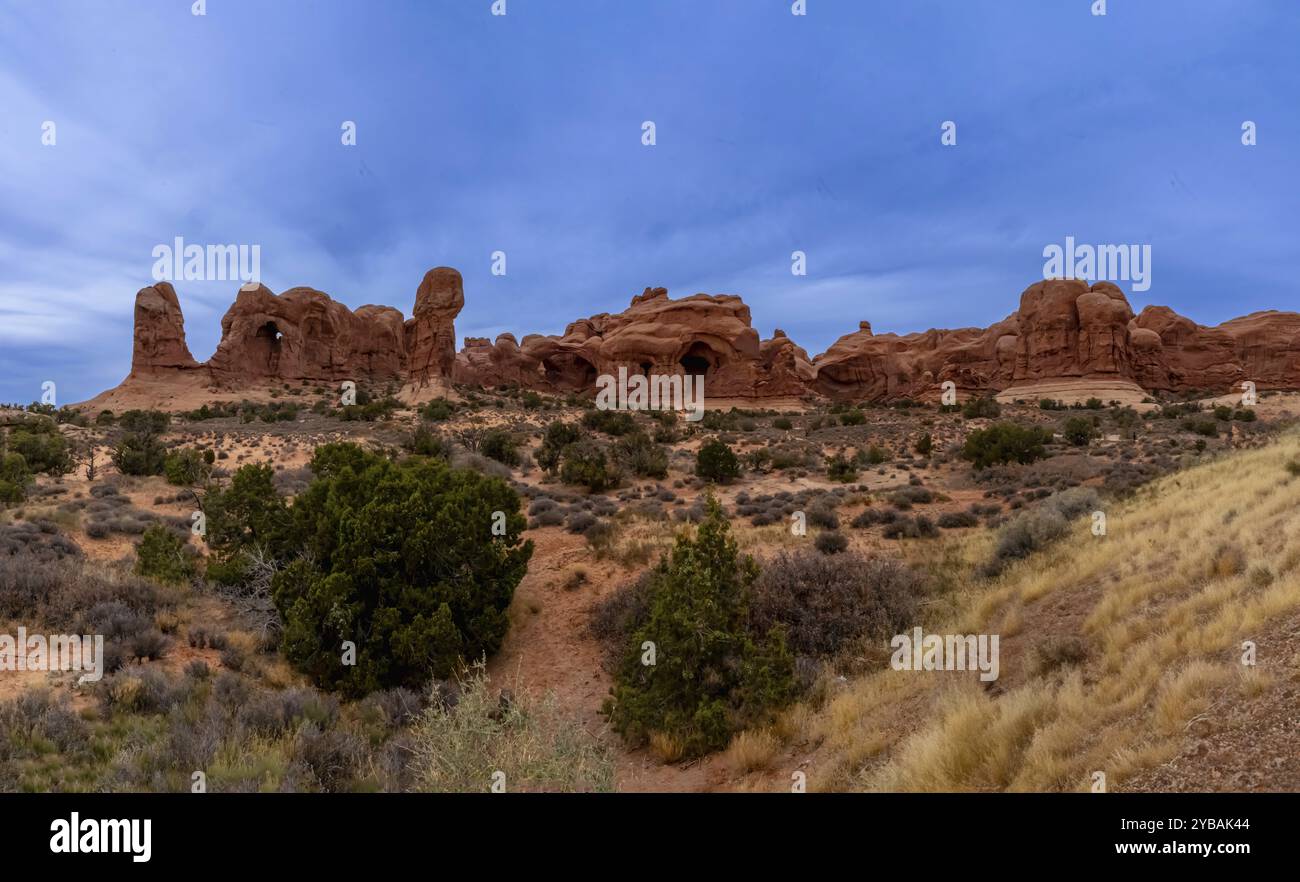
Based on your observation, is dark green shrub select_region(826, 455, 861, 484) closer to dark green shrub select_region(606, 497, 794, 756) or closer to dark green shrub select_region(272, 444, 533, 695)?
dark green shrub select_region(272, 444, 533, 695)

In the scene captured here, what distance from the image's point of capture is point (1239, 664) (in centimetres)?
438

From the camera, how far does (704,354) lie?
190ft

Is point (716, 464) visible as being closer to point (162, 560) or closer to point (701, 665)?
point (701, 665)

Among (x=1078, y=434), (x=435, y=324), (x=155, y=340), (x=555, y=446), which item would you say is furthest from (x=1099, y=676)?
(x=155, y=340)

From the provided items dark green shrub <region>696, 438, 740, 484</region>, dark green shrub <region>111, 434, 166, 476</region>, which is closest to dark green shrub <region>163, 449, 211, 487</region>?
dark green shrub <region>111, 434, 166, 476</region>

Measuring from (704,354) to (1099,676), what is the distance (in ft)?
176

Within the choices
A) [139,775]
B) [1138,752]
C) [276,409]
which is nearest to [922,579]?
[1138,752]

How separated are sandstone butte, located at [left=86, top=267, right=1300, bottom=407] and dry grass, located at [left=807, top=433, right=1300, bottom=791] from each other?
147 ft

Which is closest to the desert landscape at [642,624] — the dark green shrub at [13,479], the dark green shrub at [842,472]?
the dark green shrub at [13,479]

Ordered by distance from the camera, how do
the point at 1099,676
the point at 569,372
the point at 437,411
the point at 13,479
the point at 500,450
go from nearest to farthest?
the point at 1099,676 < the point at 13,479 < the point at 500,450 < the point at 437,411 < the point at 569,372

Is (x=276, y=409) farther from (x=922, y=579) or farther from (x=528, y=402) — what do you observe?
(x=922, y=579)
